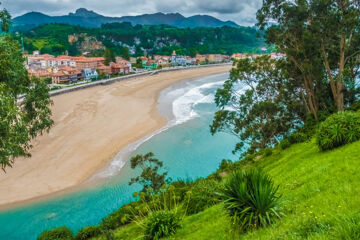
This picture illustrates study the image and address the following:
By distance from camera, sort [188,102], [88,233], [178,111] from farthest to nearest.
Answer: [188,102] < [178,111] < [88,233]

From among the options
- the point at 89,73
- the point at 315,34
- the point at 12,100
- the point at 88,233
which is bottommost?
the point at 88,233

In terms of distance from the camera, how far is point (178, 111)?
134 ft

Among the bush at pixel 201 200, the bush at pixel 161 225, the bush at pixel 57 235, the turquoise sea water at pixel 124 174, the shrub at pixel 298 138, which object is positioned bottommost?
the turquoise sea water at pixel 124 174

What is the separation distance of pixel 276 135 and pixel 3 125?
17447 mm

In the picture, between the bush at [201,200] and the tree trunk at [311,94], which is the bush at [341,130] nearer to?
the bush at [201,200]

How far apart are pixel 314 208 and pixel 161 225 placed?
339cm

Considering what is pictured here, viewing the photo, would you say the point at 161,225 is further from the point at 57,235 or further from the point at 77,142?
the point at 77,142

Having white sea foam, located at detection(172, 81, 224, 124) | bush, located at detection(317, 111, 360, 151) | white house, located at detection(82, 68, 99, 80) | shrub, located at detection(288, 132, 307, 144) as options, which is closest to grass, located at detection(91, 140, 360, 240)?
bush, located at detection(317, 111, 360, 151)

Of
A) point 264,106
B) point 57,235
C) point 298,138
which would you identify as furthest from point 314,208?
point 264,106

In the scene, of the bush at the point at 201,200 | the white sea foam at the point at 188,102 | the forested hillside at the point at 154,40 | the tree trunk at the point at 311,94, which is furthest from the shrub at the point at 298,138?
the forested hillside at the point at 154,40

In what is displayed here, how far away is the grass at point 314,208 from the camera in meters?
4.46

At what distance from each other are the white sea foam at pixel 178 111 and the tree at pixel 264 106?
8187 millimetres

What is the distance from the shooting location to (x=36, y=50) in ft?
380

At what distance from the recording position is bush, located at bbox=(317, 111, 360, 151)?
1008 cm
